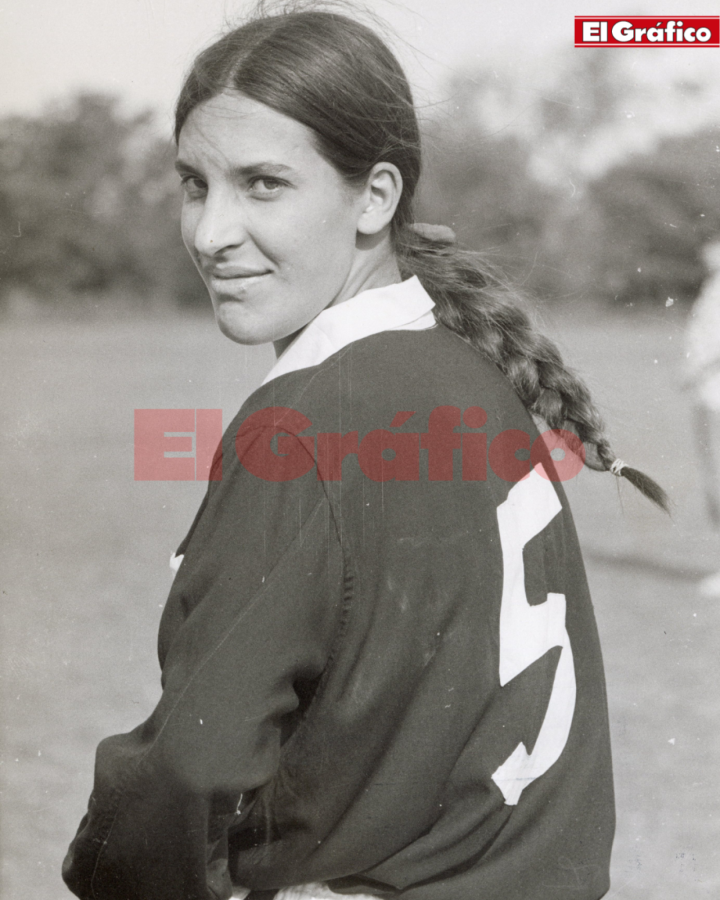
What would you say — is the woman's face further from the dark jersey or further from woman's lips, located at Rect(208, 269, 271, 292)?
the dark jersey

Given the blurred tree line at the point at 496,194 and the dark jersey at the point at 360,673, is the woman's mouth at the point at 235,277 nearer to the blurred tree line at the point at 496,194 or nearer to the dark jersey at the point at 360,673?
the dark jersey at the point at 360,673

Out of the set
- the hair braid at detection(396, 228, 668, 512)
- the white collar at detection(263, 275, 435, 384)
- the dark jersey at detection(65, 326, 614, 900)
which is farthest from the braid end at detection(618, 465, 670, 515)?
the white collar at detection(263, 275, 435, 384)

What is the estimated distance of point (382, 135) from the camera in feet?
4.06

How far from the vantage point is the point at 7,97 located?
1.59m

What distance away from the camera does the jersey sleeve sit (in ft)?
3.43

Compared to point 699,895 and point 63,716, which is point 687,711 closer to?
point 699,895

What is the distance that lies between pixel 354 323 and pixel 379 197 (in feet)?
0.64

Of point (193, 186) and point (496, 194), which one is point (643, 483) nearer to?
point (496, 194)

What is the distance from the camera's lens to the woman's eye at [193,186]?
126cm

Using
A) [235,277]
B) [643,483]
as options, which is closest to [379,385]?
[235,277]

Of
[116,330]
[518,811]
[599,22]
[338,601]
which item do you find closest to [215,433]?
[116,330]

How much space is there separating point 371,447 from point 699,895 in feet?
3.83

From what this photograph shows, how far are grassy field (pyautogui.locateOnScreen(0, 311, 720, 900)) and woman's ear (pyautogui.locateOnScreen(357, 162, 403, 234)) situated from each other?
20.2 inches

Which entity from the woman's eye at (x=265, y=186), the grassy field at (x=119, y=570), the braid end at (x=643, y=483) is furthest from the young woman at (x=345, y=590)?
the grassy field at (x=119, y=570)
